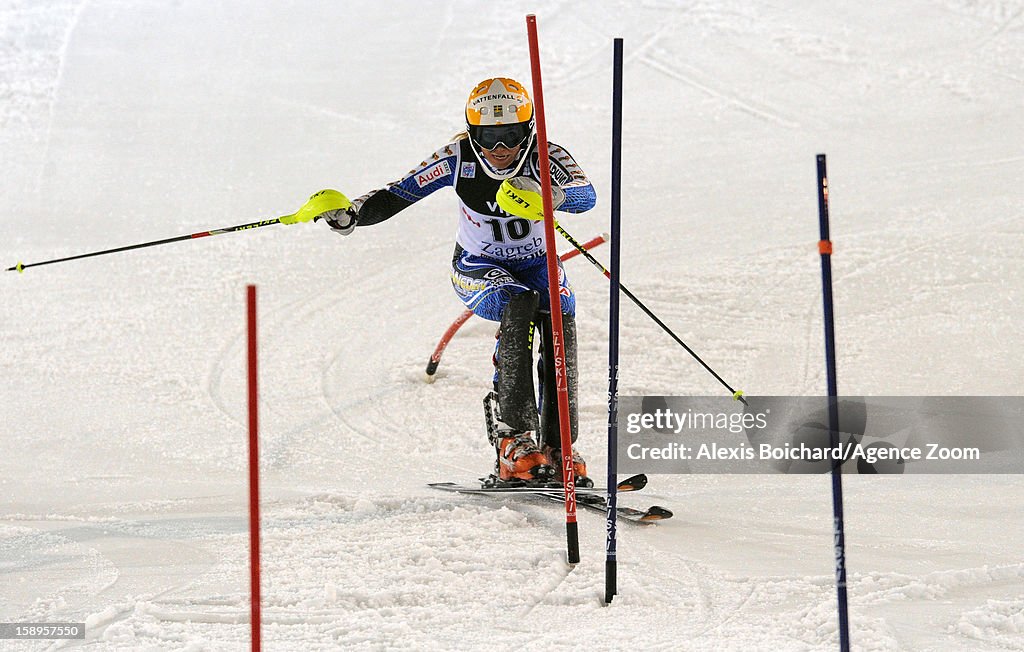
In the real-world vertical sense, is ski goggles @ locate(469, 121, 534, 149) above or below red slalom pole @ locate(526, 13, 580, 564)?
above

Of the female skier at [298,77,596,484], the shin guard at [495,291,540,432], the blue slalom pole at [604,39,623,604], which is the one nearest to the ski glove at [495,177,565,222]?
the female skier at [298,77,596,484]

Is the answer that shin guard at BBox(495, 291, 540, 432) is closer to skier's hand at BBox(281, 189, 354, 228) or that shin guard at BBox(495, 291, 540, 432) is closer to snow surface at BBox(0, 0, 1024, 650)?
snow surface at BBox(0, 0, 1024, 650)

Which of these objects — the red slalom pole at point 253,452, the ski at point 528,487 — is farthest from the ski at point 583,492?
the red slalom pole at point 253,452

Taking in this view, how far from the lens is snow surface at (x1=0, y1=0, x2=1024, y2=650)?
379 centimetres

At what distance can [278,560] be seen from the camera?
161 inches

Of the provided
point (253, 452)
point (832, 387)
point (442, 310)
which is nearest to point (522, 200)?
point (832, 387)

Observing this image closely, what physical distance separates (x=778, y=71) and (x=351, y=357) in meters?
6.59

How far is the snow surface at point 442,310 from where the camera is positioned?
12.4 feet

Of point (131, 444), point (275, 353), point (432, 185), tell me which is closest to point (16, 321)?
point (275, 353)

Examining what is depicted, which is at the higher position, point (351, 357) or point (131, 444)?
point (351, 357)

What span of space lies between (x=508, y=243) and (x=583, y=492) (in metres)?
1.15

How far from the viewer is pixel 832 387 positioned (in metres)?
3.08

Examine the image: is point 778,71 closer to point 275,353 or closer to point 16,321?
point 275,353

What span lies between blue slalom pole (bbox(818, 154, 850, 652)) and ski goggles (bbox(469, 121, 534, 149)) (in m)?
1.96
